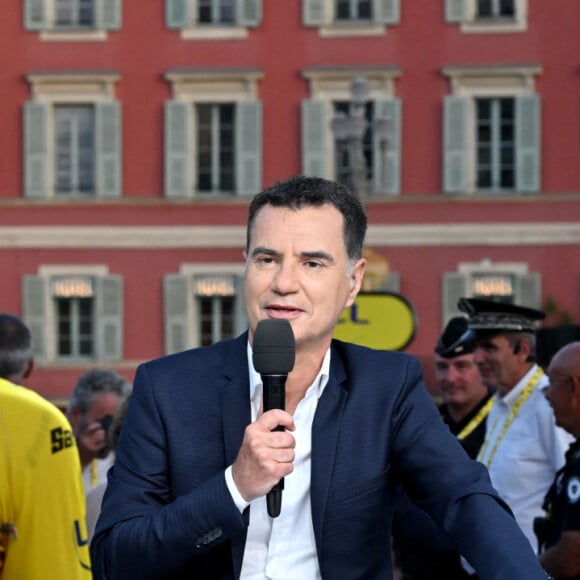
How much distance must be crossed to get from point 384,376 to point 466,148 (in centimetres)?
3169

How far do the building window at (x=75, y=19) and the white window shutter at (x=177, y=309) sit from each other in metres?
5.03

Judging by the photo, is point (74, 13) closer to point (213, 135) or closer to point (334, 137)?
point (213, 135)

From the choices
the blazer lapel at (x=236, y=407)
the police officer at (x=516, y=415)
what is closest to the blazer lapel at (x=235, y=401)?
the blazer lapel at (x=236, y=407)

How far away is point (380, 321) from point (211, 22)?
27.6 metres

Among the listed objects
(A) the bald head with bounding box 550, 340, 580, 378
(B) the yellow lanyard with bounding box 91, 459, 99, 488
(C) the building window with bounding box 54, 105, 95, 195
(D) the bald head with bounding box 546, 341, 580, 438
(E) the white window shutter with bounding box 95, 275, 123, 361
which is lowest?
(E) the white window shutter with bounding box 95, 275, 123, 361

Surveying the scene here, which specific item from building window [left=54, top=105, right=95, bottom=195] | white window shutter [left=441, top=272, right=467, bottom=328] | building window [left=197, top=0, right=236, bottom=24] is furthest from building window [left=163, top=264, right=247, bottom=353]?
building window [left=197, top=0, right=236, bottom=24]

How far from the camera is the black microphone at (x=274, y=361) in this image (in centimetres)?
323

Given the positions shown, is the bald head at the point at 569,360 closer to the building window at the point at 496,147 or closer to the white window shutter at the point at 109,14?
the building window at the point at 496,147

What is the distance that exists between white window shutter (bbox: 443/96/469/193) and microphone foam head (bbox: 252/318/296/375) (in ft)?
105

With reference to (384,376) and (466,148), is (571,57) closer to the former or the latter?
(466,148)

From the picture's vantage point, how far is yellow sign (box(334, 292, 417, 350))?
9.13 meters

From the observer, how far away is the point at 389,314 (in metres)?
9.34

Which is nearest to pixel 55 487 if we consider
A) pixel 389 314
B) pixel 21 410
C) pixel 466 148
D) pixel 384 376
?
pixel 21 410

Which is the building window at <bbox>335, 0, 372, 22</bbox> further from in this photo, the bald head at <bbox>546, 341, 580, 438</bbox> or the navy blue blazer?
the navy blue blazer
